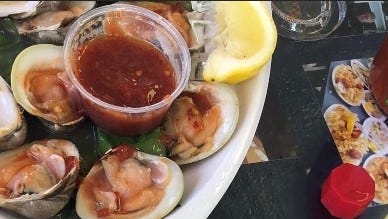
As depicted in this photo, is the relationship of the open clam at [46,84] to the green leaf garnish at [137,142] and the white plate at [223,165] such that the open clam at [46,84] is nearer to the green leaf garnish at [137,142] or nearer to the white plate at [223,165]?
the green leaf garnish at [137,142]

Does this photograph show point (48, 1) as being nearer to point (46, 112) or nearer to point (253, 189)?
point (46, 112)

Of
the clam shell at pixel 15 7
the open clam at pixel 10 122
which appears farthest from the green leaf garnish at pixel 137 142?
the clam shell at pixel 15 7

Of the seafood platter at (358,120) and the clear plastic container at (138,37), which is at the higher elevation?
the clear plastic container at (138,37)

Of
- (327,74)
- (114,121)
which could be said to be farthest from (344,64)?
(114,121)

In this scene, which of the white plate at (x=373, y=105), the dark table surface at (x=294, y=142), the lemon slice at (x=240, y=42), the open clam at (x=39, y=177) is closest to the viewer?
the open clam at (x=39, y=177)

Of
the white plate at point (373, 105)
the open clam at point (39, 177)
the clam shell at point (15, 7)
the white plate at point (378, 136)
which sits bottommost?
the white plate at point (378, 136)

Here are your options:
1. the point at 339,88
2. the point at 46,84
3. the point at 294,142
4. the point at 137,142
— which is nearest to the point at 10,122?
the point at 46,84

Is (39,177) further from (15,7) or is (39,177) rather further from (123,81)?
(15,7)
